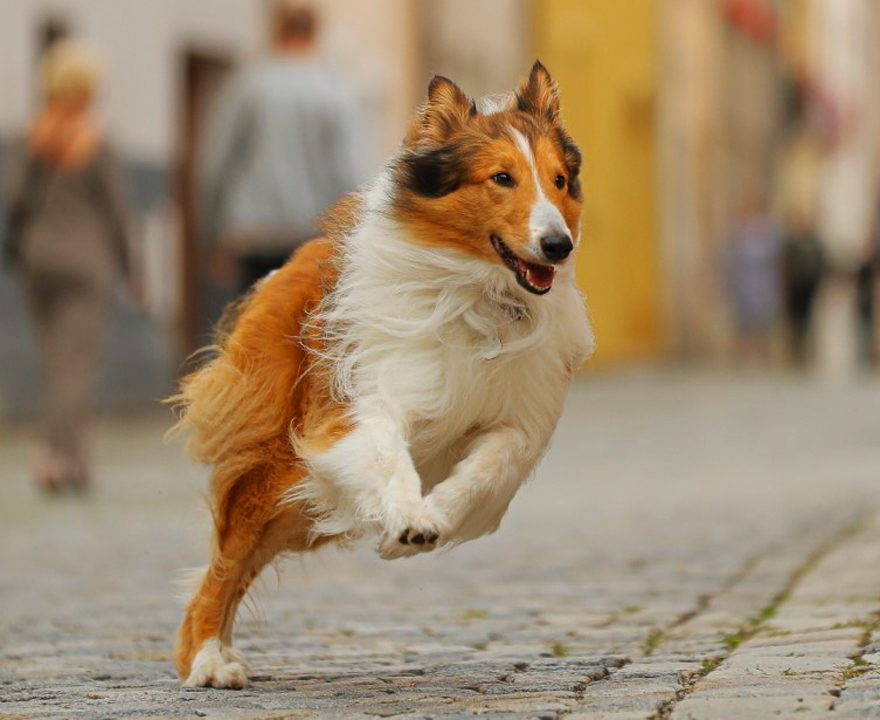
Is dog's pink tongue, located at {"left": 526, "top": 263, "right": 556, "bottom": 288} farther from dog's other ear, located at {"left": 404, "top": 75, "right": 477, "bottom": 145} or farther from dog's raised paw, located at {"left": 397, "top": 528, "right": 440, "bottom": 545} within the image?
dog's raised paw, located at {"left": 397, "top": 528, "right": 440, "bottom": 545}

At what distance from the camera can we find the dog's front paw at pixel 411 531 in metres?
4.99

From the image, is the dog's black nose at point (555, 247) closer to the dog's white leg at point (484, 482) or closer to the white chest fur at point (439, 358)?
the white chest fur at point (439, 358)

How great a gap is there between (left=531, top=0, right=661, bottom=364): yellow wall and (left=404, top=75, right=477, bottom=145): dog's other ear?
2323 cm

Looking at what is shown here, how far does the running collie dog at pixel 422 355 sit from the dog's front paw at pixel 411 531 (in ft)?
0.20

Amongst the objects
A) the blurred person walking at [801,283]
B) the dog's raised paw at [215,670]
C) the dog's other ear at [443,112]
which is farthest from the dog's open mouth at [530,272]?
the blurred person walking at [801,283]

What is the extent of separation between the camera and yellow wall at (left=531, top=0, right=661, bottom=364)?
99.3ft

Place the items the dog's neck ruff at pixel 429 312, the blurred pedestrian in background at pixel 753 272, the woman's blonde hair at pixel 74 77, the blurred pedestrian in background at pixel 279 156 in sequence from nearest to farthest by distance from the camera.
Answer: the dog's neck ruff at pixel 429 312 < the blurred pedestrian in background at pixel 279 156 < the woman's blonde hair at pixel 74 77 < the blurred pedestrian in background at pixel 753 272

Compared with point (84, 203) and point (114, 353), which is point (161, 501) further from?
point (114, 353)

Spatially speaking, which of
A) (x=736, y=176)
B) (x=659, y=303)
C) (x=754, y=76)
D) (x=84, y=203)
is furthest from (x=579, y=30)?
(x=84, y=203)

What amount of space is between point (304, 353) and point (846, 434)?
12.1 m

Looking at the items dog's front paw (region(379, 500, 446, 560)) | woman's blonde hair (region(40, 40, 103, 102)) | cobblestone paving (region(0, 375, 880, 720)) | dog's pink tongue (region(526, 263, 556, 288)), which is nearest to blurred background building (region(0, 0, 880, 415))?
cobblestone paving (region(0, 375, 880, 720))

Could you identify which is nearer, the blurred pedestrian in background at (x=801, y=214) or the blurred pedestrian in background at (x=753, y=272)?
the blurred pedestrian in background at (x=801, y=214)

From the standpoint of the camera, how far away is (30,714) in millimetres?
5203

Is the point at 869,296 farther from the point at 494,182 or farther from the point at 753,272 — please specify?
the point at 494,182
